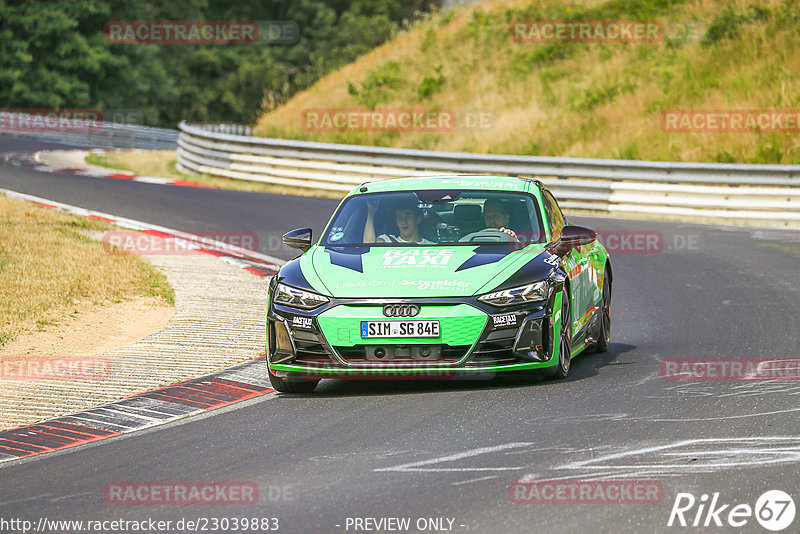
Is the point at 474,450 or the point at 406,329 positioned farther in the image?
the point at 406,329

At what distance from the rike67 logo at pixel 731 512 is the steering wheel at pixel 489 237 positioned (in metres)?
3.88

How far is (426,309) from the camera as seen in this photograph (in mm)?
8211

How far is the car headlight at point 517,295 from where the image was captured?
27.2ft

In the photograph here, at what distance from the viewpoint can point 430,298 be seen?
8.23m

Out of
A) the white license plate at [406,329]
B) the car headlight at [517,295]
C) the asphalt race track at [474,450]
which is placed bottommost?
the asphalt race track at [474,450]

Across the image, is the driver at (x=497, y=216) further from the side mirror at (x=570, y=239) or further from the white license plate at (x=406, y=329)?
the white license plate at (x=406, y=329)

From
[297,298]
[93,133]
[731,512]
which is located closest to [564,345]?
[297,298]

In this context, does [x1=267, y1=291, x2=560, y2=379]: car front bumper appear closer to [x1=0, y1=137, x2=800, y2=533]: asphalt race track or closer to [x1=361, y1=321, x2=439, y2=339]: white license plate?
[x1=361, y1=321, x2=439, y2=339]: white license plate

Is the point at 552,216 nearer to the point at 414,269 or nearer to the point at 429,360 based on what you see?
the point at 414,269

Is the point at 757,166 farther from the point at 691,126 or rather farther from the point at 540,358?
the point at 540,358

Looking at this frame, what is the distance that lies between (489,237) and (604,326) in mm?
1774

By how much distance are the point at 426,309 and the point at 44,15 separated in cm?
4654

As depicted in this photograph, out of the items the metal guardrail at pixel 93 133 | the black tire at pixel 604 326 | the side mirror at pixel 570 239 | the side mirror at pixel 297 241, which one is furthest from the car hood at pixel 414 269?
the metal guardrail at pixel 93 133

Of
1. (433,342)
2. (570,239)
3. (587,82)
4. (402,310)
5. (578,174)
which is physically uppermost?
(587,82)
